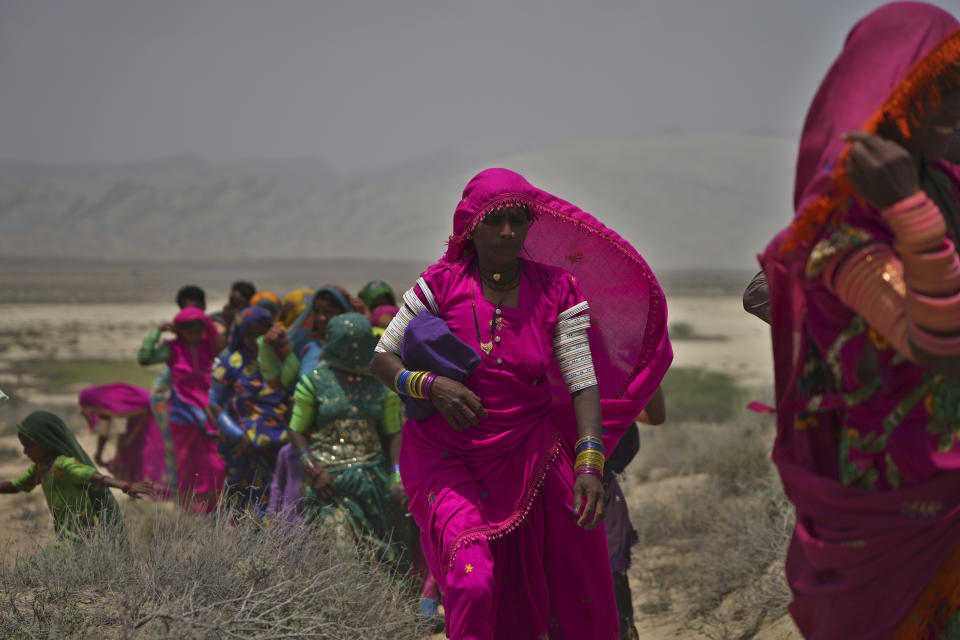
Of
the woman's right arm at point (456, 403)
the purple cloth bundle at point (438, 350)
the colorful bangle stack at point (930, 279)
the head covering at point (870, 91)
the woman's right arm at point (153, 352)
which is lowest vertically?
the woman's right arm at point (153, 352)

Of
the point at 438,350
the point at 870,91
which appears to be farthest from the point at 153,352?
the point at 870,91

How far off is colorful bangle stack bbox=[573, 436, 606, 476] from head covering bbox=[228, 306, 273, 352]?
14.6 feet

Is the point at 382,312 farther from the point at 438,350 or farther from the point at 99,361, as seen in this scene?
the point at 99,361

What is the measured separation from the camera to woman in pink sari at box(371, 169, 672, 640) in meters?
4.20

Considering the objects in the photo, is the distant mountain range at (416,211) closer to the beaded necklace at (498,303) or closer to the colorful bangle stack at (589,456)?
the beaded necklace at (498,303)

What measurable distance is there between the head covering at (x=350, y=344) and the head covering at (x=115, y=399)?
591 centimetres

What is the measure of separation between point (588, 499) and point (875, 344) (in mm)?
1522

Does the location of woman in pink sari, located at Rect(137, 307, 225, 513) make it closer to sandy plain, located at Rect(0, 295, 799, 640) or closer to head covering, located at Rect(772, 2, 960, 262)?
sandy plain, located at Rect(0, 295, 799, 640)

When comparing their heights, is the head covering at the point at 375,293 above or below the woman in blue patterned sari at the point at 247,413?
above

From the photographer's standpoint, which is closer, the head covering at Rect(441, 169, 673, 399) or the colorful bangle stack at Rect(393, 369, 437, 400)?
the colorful bangle stack at Rect(393, 369, 437, 400)

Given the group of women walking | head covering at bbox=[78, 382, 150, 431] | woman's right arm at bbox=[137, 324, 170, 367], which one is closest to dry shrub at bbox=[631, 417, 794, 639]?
the group of women walking

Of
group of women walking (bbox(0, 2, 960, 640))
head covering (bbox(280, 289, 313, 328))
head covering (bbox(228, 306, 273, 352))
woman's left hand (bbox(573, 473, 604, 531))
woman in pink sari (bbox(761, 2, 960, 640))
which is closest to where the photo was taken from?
woman in pink sari (bbox(761, 2, 960, 640))

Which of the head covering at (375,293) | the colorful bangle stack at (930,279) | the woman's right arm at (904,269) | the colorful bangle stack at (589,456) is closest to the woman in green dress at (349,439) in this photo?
the head covering at (375,293)

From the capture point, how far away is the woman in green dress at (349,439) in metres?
6.32
